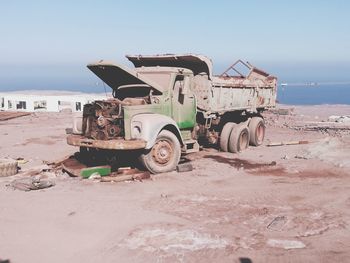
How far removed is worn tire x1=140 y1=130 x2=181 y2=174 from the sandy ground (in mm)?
289

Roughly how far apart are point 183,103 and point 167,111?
2.18ft

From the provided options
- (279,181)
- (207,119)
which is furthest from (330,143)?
(279,181)

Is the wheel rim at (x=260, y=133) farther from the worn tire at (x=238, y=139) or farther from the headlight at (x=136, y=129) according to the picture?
the headlight at (x=136, y=129)

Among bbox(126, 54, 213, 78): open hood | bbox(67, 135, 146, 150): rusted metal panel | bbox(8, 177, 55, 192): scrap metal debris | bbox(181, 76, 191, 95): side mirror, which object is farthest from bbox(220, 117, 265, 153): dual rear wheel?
bbox(8, 177, 55, 192): scrap metal debris

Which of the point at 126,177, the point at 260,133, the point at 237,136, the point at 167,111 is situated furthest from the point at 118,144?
the point at 260,133

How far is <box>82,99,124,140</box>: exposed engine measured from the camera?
9609 millimetres

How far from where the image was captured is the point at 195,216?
7.05m

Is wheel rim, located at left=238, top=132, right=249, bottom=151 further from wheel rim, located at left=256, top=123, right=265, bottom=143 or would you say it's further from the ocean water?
the ocean water

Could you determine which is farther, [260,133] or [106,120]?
[260,133]

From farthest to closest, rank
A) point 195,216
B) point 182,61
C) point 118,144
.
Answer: point 182,61, point 118,144, point 195,216

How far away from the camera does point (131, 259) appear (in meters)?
5.41

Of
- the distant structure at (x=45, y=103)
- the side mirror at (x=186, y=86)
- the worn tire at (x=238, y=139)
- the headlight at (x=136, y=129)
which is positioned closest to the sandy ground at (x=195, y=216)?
the headlight at (x=136, y=129)

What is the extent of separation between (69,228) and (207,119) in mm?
6641

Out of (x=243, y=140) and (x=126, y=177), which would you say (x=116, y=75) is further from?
(x=243, y=140)
